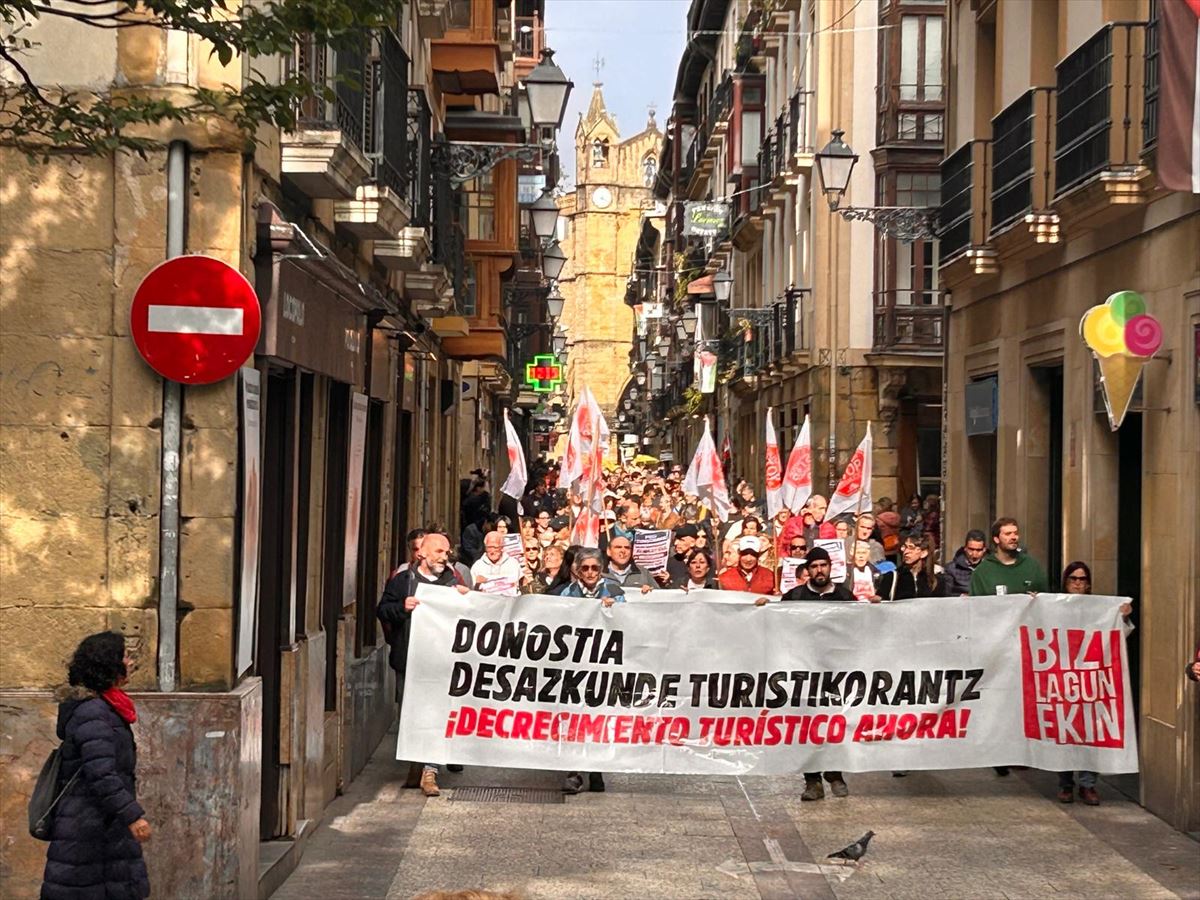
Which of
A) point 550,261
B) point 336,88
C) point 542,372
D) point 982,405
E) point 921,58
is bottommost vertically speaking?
point 982,405

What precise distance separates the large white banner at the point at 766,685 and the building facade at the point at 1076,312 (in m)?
0.59

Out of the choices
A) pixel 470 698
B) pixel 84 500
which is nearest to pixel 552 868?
pixel 470 698

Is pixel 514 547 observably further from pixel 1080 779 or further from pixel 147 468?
pixel 147 468

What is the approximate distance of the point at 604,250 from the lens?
151 meters

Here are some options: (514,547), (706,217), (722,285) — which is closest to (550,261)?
(706,217)

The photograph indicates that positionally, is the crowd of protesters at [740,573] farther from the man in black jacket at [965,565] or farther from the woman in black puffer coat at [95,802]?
the woman in black puffer coat at [95,802]

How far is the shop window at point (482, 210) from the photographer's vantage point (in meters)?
32.8

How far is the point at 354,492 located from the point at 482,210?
20.1m

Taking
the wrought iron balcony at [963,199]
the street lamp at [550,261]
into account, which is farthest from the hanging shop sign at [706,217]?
the wrought iron balcony at [963,199]

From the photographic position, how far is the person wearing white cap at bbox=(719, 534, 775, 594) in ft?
48.5

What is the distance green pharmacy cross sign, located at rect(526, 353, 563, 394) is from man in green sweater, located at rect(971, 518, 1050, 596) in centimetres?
4528

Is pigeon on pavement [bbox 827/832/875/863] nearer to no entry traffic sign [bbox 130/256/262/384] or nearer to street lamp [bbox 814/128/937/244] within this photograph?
no entry traffic sign [bbox 130/256/262/384]

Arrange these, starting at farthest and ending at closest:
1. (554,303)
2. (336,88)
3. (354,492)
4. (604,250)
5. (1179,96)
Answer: (604,250) → (554,303) → (354,492) → (336,88) → (1179,96)

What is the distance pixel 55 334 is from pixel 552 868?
373 centimetres
